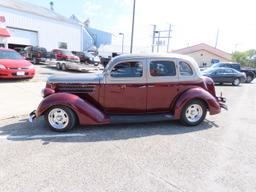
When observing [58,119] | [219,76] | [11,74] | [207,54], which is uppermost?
[207,54]

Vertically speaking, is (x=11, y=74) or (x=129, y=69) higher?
Result: (x=129, y=69)

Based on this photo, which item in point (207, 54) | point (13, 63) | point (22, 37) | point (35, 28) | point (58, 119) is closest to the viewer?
point (58, 119)

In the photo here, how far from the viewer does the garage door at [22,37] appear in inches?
1065

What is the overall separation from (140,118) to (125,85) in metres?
0.87

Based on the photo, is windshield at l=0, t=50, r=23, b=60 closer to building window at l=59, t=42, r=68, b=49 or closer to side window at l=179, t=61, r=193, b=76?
side window at l=179, t=61, r=193, b=76

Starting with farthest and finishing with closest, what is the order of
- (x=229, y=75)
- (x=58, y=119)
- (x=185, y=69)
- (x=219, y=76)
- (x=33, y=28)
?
1. (x=33, y=28)
2. (x=229, y=75)
3. (x=219, y=76)
4. (x=185, y=69)
5. (x=58, y=119)

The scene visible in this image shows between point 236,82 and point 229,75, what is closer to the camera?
point 229,75

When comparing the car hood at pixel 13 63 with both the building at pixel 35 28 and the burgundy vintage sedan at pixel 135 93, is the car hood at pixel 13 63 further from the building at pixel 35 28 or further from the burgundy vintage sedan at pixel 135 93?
the building at pixel 35 28

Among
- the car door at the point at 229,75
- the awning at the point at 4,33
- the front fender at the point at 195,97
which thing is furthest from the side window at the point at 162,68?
the awning at the point at 4,33

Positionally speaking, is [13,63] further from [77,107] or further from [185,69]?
[185,69]

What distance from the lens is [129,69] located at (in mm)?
5074

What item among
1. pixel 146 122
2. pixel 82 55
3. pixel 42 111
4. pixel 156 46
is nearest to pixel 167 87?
pixel 146 122

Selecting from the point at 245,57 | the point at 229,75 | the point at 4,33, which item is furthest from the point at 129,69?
the point at 245,57

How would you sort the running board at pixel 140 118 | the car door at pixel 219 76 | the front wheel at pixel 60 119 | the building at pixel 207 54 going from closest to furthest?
the front wheel at pixel 60 119 < the running board at pixel 140 118 < the car door at pixel 219 76 < the building at pixel 207 54
